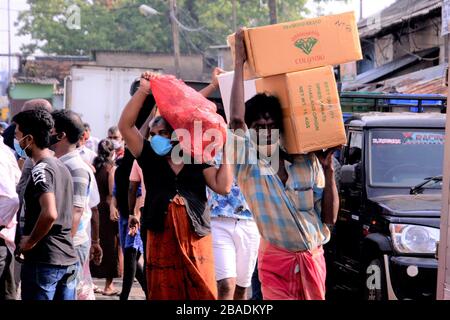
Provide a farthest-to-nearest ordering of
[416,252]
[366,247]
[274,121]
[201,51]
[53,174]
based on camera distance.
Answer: [201,51] < [366,247] < [416,252] < [53,174] < [274,121]

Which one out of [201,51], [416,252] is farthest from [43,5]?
[416,252]

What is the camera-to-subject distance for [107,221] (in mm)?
9383

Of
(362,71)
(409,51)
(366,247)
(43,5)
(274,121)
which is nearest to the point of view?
(274,121)

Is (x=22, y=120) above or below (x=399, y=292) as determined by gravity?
above

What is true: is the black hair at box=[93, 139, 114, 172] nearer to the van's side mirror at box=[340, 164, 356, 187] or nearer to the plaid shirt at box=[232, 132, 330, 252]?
the van's side mirror at box=[340, 164, 356, 187]

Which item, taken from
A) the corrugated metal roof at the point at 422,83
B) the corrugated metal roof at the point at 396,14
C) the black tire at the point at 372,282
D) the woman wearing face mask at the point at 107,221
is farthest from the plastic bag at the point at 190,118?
the corrugated metal roof at the point at 396,14

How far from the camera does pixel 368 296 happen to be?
22.8 feet

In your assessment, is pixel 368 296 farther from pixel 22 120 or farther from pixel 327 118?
pixel 22 120

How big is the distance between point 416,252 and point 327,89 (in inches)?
91.1

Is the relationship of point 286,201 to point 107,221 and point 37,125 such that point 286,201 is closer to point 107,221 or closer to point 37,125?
point 37,125

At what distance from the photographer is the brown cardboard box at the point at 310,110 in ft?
15.4

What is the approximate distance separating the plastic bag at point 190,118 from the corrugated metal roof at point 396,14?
12.9m

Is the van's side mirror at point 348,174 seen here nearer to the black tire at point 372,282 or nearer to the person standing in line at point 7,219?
the black tire at point 372,282

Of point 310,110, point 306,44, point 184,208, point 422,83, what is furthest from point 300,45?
point 422,83
